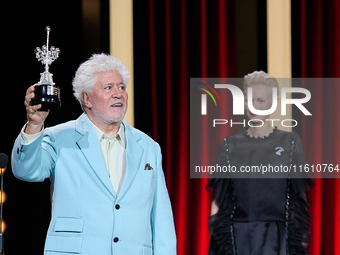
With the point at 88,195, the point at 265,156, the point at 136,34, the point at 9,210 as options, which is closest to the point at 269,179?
the point at 265,156

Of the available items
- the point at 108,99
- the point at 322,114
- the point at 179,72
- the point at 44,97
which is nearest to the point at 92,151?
the point at 108,99

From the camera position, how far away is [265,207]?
2613 millimetres

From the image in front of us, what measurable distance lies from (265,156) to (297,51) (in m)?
1.10

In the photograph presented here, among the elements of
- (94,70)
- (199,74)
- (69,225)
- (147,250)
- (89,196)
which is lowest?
(147,250)

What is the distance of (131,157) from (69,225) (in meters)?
0.38

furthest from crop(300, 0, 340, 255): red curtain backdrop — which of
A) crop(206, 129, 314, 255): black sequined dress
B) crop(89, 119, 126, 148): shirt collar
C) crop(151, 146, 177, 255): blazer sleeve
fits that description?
crop(89, 119, 126, 148): shirt collar

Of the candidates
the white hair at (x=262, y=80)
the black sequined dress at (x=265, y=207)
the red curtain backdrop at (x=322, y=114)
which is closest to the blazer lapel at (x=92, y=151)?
the black sequined dress at (x=265, y=207)

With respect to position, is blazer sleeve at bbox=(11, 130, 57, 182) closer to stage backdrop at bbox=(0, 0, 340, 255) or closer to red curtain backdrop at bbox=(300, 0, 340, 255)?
stage backdrop at bbox=(0, 0, 340, 255)

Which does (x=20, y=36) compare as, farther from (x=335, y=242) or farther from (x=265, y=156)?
(x=335, y=242)

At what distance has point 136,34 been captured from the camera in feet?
11.5

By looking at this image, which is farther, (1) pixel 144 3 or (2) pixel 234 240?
(1) pixel 144 3

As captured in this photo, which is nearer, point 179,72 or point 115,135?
point 115,135

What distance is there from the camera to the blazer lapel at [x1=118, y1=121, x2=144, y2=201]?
1.96 meters

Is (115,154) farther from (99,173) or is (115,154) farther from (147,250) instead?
(147,250)
